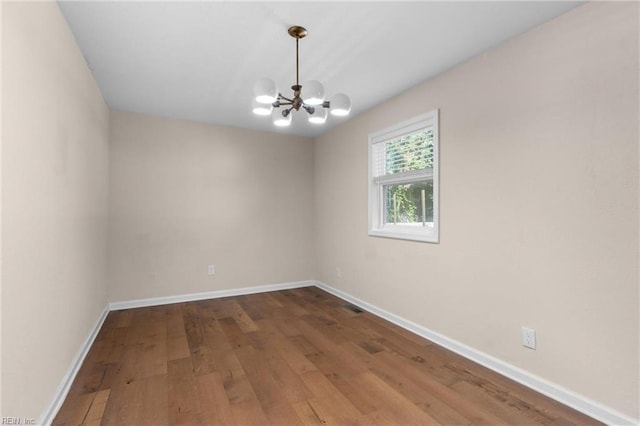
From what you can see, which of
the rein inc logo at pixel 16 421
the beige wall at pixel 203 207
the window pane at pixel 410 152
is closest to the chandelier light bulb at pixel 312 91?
the window pane at pixel 410 152

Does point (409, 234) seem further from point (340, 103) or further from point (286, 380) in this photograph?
point (286, 380)

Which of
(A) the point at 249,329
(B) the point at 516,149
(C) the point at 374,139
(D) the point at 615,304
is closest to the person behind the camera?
(D) the point at 615,304

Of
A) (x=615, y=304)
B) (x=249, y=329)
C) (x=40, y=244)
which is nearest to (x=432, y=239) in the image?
(x=615, y=304)

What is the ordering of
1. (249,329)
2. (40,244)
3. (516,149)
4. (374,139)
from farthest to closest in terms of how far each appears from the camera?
(374,139), (249,329), (516,149), (40,244)

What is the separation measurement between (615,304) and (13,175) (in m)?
3.04

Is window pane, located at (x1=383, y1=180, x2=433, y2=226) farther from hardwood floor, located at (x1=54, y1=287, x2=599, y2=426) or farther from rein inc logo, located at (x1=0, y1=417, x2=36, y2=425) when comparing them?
rein inc logo, located at (x1=0, y1=417, x2=36, y2=425)

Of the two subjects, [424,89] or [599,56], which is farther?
[424,89]

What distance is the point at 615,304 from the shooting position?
1713mm

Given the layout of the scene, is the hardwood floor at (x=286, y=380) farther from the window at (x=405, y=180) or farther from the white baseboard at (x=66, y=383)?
the window at (x=405, y=180)

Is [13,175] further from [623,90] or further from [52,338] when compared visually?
[623,90]

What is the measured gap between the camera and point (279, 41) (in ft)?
7.40

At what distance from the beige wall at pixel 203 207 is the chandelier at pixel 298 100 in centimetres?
227

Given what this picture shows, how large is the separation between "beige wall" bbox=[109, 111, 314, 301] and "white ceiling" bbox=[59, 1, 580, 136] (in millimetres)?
927

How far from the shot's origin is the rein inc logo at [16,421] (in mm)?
1249
